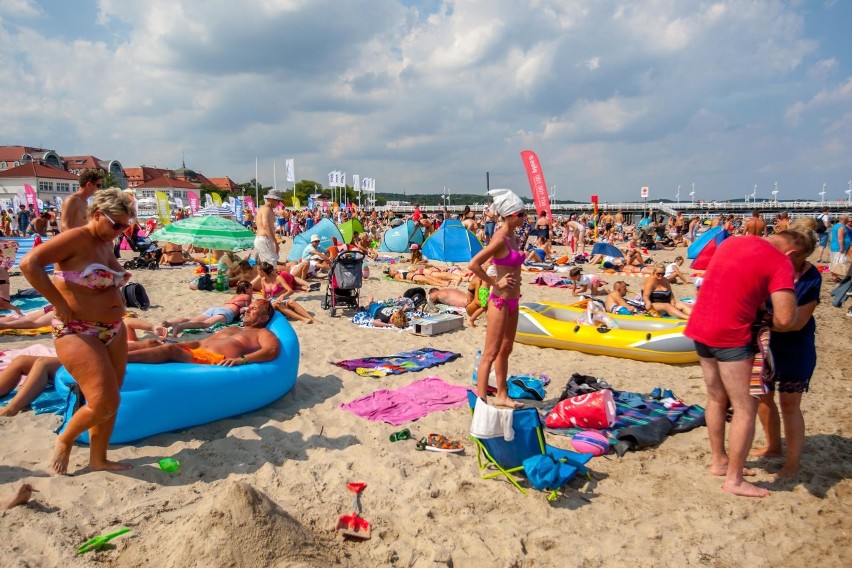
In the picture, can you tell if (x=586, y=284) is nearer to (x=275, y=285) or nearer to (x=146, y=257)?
(x=275, y=285)

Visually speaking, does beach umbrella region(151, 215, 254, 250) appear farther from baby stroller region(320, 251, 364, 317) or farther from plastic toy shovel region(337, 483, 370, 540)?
plastic toy shovel region(337, 483, 370, 540)

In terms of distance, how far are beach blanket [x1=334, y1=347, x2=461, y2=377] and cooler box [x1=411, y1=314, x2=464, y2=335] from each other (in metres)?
0.81

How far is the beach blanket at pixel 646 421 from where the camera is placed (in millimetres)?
3654

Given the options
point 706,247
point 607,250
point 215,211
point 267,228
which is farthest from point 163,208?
point 706,247

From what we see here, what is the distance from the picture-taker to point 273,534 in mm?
2260

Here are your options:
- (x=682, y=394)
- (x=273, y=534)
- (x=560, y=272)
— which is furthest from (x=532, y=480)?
(x=560, y=272)

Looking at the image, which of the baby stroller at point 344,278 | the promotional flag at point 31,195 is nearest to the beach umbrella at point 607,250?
the baby stroller at point 344,278

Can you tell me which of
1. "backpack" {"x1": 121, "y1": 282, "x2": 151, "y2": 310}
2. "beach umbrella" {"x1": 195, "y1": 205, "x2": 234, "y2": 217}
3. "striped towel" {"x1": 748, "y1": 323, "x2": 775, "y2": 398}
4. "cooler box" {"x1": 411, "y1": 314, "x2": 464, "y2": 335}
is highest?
"beach umbrella" {"x1": 195, "y1": 205, "x2": 234, "y2": 217}

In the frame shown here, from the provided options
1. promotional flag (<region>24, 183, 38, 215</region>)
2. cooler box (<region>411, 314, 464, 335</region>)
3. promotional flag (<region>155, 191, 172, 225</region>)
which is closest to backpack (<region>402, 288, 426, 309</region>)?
cooler box (<region>411, 314, 464, 335</region>)

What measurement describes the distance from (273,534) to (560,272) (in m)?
11.6

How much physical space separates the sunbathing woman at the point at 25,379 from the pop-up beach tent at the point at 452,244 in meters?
11.1

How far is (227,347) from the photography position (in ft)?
13.5

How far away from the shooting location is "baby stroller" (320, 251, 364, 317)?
763cm

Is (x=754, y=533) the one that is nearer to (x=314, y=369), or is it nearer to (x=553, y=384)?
(x=553, y=384)
